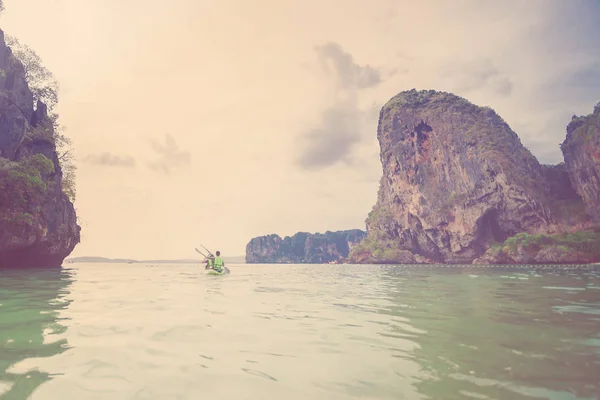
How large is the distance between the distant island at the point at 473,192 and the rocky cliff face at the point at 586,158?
24cm

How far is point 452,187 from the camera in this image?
106 meters

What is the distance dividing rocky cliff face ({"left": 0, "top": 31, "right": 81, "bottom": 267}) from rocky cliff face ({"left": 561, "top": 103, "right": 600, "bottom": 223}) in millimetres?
93859

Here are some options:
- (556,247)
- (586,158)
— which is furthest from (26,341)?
(586,158)

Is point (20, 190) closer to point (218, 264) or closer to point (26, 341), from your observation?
point (218, 264)

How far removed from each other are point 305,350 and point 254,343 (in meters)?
1.03

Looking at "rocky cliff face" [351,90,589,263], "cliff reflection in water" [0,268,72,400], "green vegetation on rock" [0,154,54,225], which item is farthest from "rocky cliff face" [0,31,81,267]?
"rocky cliff face" [351,90,589,263]

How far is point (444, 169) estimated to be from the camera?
109 m

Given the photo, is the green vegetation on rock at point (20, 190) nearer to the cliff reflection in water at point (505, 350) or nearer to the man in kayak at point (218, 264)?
the man in kayak at point (218, 264)

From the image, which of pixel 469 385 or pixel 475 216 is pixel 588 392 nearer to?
pixel 469 385

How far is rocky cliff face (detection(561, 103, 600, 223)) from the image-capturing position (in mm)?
70750

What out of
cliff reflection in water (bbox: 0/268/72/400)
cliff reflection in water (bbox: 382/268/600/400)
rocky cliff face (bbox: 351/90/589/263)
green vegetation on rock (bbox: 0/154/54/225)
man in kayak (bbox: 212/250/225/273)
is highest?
rocky cliff face (bbox: 351/90/589/263)

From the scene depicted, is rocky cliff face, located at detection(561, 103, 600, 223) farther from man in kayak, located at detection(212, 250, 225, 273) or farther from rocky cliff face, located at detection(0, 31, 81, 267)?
rocky cliff face, located at detection(0, 31, 81, 267)

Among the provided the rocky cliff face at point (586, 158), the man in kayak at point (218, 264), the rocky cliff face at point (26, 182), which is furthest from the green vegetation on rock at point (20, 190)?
the rocky cliff face at point (586, 158)

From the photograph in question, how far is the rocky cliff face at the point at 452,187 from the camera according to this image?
88.1 meters
